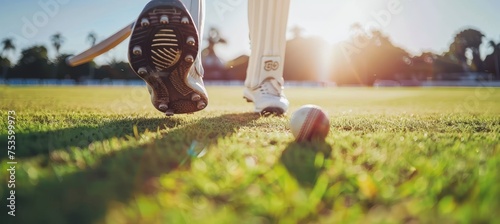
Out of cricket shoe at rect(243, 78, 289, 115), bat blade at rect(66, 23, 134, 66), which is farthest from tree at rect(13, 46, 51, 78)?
cricket shoe at rect(243, 78, 289, 115)

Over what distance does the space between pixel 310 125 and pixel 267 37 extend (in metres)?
2.04

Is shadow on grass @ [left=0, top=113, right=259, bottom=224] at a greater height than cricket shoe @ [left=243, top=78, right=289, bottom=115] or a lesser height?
lesser

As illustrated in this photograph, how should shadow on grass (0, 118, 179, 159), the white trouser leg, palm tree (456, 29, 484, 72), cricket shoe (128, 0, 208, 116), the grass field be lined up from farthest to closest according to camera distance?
palm tree (456, 29, 484, 72) < the white trouser leg < cricket shoe (128, 0, 208, 116) < shadow on grass (0, 118, 179, 159) < the grass field

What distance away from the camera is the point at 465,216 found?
37.9 inches

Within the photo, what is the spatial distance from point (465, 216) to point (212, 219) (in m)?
0.59

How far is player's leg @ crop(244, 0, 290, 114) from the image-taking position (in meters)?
4.05

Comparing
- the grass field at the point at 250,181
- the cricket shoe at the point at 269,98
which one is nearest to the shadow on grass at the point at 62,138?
the grass field at the point at 250,181

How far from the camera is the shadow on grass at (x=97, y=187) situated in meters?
1.05

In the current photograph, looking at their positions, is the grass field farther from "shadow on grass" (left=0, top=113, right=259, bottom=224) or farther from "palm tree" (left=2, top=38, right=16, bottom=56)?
"palm tree" (left=2, top=38, right=16, bottom=56)

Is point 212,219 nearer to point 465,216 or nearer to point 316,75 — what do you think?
point 465,216

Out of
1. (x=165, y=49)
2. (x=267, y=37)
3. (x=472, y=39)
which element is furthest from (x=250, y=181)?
(x=472, y=39)

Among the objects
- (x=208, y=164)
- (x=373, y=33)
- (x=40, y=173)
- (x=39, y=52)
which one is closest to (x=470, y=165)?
(x=208, y=164)

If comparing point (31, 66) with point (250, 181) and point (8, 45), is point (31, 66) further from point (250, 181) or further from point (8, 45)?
point (250, 181)

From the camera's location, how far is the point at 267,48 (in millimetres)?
4129
